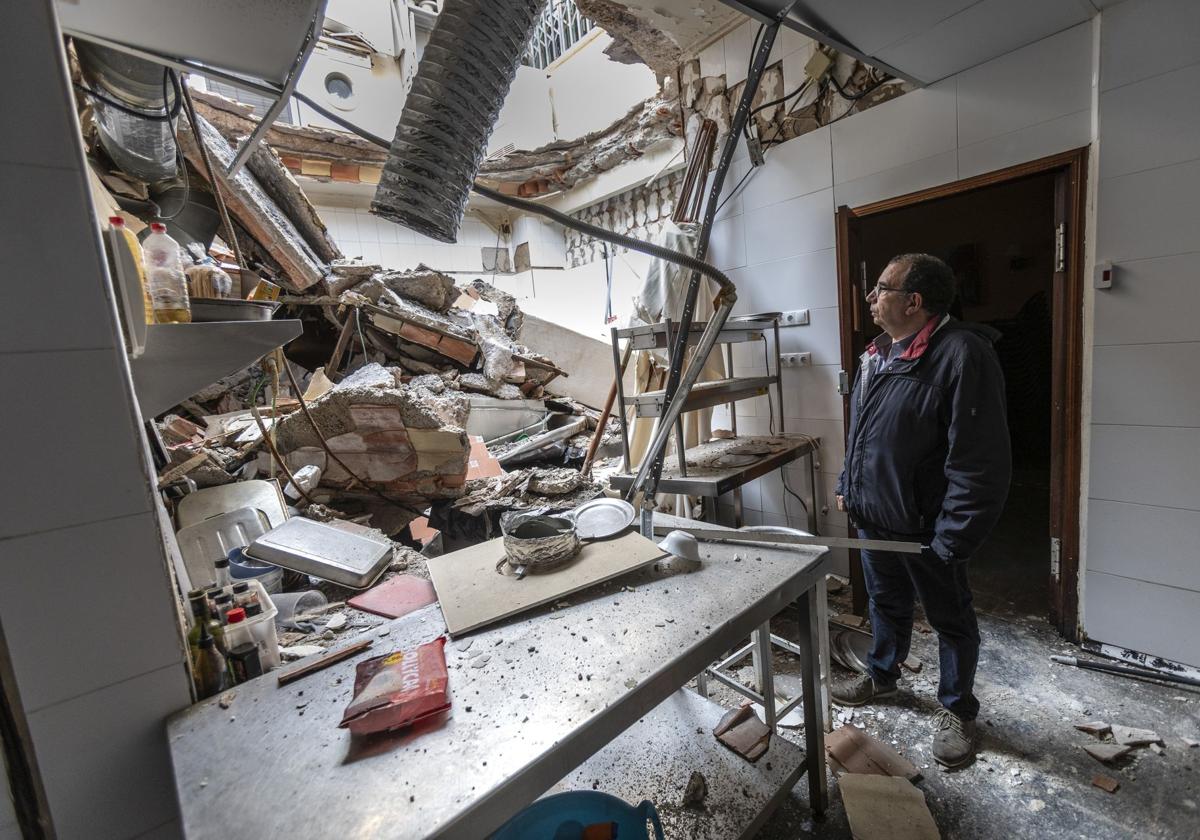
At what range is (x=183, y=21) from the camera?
1.00 metres

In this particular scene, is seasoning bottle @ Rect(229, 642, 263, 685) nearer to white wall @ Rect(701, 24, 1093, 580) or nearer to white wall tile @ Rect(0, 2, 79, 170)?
white wall tile @ Rect(0, 2, 79, 170)

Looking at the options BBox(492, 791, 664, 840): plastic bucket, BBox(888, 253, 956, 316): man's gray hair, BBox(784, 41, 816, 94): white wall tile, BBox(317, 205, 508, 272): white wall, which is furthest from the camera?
BBox(317, 205, 508, 272): white wall

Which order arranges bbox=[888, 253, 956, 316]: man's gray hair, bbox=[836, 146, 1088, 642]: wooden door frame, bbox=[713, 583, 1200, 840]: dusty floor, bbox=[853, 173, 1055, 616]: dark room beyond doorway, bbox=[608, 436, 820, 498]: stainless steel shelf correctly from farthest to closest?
bbox=[853, 173, 1055, 616]: dark room beyond doorway → bbox=[608, 436, 820, 498]: stainless steel shelf → bbox=[836, 146, 1088, 642]: wooden door frame → bbox=[888, 253, 956, 316]: man's gray hair → bbox=[713, 583, 1200, 840]: dusty floor

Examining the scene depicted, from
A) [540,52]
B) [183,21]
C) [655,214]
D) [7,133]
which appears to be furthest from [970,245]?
[540,52]

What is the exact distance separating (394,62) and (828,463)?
7533mm

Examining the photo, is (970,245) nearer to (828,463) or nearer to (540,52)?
(828,463)

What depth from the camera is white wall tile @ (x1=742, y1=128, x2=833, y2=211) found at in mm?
2428

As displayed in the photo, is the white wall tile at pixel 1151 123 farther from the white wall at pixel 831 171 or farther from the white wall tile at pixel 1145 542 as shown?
the white wall tile at pixel 1145 542

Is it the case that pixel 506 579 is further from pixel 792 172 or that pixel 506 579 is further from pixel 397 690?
pixel 792 172

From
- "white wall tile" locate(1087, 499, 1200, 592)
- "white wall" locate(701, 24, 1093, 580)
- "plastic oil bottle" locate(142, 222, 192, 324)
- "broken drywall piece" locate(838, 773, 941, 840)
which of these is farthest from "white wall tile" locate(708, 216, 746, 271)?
"plastic oil bottle" locate(142, 222, 192, 324)

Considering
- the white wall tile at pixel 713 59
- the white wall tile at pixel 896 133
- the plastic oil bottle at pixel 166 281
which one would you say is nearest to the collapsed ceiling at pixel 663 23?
the white wall tile at pixel 713 59

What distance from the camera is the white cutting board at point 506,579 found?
1090mm

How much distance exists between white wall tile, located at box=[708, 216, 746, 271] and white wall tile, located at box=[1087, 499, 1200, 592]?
6.24ft

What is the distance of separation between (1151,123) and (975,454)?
4.40 feet
